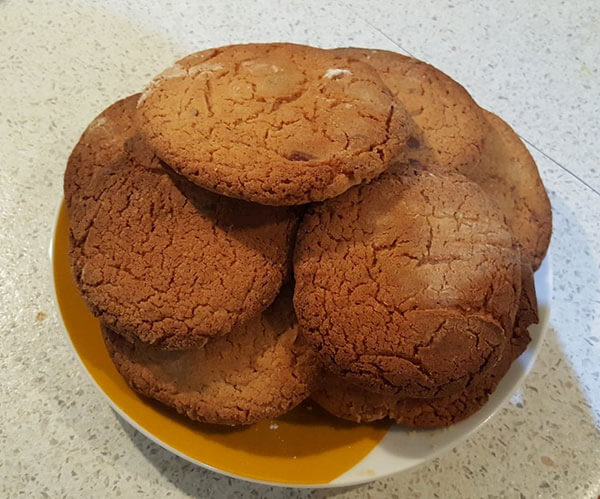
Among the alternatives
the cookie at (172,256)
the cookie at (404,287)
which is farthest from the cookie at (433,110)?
the cookie at (172,256)

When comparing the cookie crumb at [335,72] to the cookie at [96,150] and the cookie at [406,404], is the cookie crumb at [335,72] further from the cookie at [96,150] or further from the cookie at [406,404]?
the cookie at [406,404]

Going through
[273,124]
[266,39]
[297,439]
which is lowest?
[297,439]

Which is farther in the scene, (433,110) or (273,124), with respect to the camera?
(433,110)

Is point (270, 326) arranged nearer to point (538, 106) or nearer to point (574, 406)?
point (574, 406)

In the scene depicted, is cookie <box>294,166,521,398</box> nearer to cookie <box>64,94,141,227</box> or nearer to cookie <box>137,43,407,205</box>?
cookie <box>137,43,407,205</box>

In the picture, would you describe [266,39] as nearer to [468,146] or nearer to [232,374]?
[468,146]

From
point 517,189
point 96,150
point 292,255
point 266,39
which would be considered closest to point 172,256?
point 292,255
